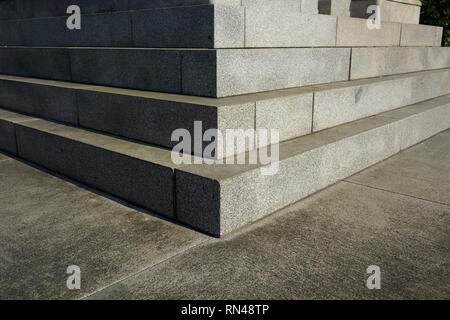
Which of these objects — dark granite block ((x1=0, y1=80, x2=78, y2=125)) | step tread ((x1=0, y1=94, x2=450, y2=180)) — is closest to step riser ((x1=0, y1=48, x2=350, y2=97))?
dark granite block ((x1=0, y1=80, x2=78, y2=125))

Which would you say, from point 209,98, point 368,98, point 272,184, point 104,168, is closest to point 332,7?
point 368,98

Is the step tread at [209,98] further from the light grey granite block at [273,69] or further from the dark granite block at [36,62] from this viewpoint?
the dark granite block at [36,62]

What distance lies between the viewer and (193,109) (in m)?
4.50

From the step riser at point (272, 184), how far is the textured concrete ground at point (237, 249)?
140 millimetres

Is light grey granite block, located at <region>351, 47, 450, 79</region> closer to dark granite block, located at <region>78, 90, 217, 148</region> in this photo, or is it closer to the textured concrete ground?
the textured concrete ground

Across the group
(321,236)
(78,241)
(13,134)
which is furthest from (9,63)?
(321,236)

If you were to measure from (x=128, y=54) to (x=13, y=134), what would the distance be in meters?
→ 2.50

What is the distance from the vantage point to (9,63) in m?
8.73

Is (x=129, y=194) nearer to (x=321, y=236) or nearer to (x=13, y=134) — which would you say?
(x=321, y=236)

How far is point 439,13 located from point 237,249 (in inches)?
507

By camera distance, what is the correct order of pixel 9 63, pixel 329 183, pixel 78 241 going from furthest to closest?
pixel 9 63 < pixel 329 183 < pixel 78 241

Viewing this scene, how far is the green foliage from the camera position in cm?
1316

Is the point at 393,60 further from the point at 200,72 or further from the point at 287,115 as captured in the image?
the point at 200,72

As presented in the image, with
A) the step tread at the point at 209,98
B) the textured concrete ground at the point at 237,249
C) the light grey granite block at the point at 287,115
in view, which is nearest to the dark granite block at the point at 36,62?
the step tread at the point at 209,98
